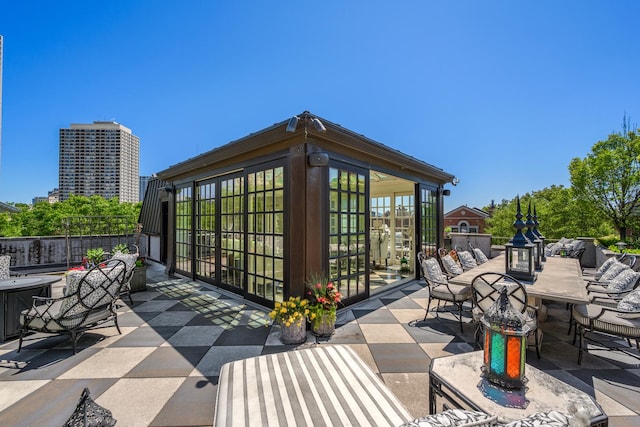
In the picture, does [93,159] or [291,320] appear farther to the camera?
[93,159]

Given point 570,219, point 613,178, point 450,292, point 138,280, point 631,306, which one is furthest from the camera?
point 570,219

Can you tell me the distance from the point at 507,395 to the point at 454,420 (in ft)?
2.39

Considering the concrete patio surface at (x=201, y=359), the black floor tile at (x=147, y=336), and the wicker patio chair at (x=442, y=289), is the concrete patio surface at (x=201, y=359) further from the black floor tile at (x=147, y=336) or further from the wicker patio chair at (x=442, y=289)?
the wicker patio chair at (x=442, y=289)

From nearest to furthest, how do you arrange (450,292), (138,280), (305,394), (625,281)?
1. (305,394)
2. (625,281)
3. (450,292)
4. (138,280)

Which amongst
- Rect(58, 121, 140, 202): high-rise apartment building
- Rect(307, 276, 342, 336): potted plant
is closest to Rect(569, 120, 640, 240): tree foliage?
Rect(307, 276, 342, 336): potted plant

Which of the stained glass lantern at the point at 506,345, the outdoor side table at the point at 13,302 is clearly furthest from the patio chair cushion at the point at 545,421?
the outdoor side table at the point at 13,302

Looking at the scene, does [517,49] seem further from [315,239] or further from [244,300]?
[244,300]

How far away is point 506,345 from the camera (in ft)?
4.19

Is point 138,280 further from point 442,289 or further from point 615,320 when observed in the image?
point 615,320

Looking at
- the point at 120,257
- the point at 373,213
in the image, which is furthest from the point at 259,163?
the point at 373,213

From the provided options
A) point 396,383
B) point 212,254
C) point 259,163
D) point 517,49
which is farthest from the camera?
point 517,49

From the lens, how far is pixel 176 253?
6676 millimetres

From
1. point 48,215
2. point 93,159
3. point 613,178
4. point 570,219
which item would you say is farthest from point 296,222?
point 93,159

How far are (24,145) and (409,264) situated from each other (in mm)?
51432
